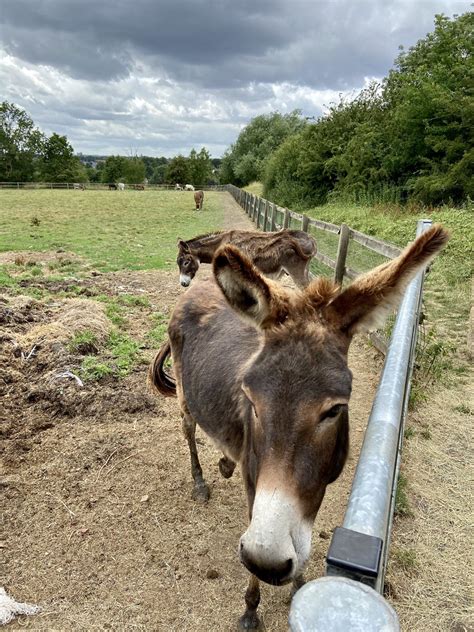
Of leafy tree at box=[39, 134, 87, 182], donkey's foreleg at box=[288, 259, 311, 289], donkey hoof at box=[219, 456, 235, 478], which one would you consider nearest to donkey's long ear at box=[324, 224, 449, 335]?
donkey hoof at box=[219, 456, 235, 478]

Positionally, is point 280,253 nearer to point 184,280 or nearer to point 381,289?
point 184,280

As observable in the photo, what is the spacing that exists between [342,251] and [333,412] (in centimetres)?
616

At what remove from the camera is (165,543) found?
3264 mm

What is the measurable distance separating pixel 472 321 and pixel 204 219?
69.2ft

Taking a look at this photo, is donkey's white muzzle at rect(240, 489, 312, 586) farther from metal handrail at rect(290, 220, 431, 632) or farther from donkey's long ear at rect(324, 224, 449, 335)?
donkey's long ear at rect(324, 224, 449, 335)

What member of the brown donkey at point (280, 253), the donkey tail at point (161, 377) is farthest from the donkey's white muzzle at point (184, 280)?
the donkey tail at point (161, 377)

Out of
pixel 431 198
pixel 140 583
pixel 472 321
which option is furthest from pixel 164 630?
pixel 431 198

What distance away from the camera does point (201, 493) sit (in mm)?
3719

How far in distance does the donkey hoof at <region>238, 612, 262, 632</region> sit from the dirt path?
0.21ft

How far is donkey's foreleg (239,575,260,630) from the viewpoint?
2594 millimetres

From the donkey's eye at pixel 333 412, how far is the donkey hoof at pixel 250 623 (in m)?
1.77

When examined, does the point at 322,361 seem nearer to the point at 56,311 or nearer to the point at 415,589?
the point at 415,589

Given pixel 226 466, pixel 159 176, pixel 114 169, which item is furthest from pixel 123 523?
pixel 159 176

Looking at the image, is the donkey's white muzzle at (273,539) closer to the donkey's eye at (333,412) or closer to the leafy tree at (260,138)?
the donkey's eye at (333,412)
